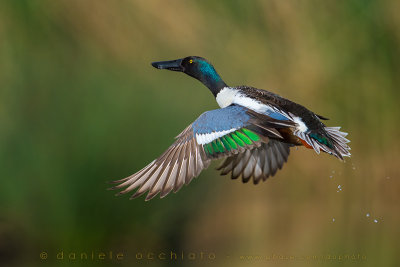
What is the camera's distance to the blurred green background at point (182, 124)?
11.7ft

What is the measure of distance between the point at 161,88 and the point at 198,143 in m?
1.36

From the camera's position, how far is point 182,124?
3730 millimetres

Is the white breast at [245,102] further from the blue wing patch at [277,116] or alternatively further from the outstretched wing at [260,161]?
the outstretched wing at [260,161]

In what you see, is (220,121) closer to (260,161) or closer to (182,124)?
(260,161)

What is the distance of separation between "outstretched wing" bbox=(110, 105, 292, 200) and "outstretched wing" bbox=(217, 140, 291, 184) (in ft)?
1.81

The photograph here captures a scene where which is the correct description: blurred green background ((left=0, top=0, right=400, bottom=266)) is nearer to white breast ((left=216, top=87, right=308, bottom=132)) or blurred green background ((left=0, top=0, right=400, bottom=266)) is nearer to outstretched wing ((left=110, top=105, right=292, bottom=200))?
white breast ((left=216, top=87, right=308, bottom=132))

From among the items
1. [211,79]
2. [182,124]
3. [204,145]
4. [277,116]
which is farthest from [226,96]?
[182,124]

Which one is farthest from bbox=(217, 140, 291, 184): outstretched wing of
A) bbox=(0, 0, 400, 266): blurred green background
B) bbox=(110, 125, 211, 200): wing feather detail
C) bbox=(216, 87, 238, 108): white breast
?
bbox=(110, 125, 211, 200): wing feather detail

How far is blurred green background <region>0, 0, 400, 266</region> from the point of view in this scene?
11.7 ft

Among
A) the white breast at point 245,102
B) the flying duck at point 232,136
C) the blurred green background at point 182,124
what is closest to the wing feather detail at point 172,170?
the flying duck at point 232,136

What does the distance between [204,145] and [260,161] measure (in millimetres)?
699

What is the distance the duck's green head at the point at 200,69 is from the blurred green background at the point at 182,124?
0.56m

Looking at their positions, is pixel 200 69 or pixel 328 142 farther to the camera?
pixel 200 69

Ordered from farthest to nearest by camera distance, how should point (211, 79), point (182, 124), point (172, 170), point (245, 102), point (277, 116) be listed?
1. point (182, 124)
2. point (211, 79)
3. point (245, 102)
4. point (277, 116)
5. point (172, 170)
